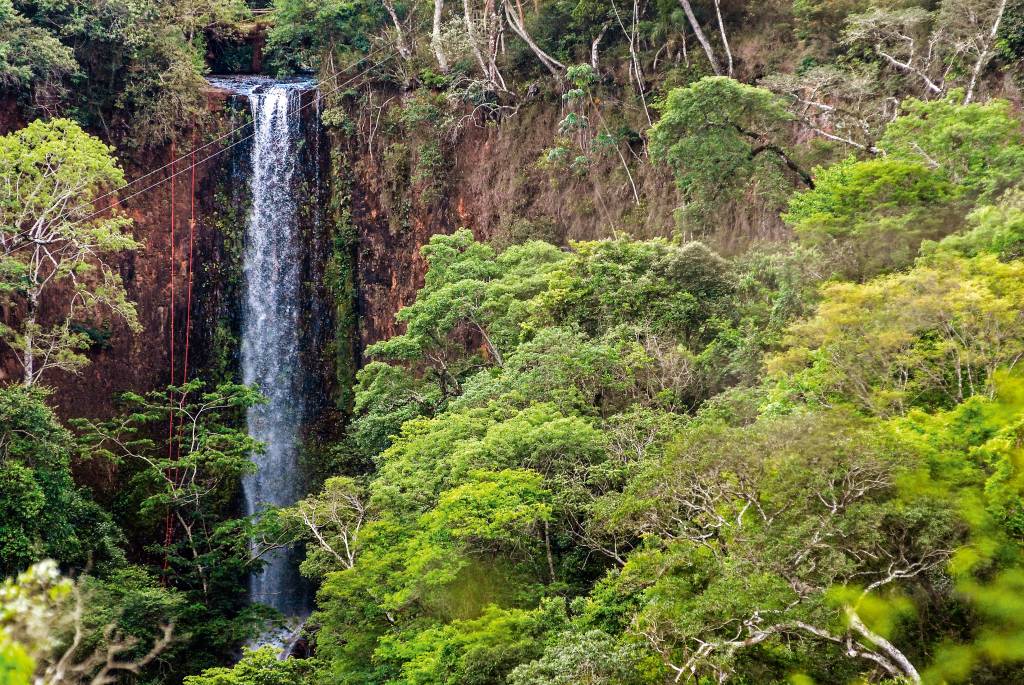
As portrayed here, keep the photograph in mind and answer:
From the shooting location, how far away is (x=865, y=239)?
17359 mm

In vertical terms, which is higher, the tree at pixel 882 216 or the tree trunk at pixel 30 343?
the tree at pixel 882 216

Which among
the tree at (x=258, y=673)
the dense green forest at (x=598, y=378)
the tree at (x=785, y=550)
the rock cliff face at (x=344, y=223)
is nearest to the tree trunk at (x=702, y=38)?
the dense green forest at (x=598, y=378)

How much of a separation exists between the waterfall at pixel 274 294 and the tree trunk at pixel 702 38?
11.5 m

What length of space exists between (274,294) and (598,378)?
14448 millimetres

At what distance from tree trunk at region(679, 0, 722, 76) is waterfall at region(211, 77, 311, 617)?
11518mm

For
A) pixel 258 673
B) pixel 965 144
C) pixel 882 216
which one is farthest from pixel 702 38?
pixel 258 673

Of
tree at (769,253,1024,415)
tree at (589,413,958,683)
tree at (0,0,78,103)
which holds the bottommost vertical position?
tree at (589,413,958,683)

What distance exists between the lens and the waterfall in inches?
1164

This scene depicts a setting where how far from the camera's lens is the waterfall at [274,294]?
97.0ft

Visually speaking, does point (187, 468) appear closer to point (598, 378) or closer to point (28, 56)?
point (28, 56)

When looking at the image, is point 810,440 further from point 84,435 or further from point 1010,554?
point 84,435

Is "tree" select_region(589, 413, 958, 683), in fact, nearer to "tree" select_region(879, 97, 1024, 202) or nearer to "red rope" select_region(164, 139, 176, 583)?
"tree" select_region(879, 97, 1024, 202)

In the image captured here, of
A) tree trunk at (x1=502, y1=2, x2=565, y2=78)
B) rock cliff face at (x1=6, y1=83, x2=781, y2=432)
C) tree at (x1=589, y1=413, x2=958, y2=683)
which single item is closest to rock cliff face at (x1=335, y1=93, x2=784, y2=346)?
rock cliff face at (x1=6, y1=83, x2=781, y2=432)

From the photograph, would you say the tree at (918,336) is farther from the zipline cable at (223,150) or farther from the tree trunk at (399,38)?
the zipline cable at (223,150)
